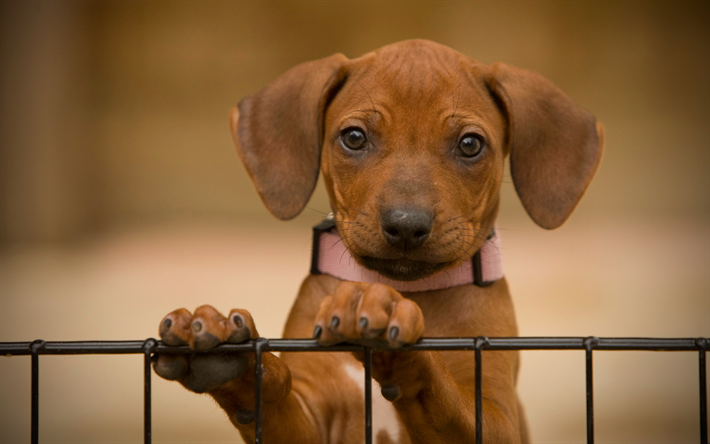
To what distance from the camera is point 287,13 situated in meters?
4.48

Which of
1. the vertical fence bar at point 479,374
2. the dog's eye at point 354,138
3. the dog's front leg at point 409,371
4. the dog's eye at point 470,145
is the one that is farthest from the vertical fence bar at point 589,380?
the dog's eye at point 354,138

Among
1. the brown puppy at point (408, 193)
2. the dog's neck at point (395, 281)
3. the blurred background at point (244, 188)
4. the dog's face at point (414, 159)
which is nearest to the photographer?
the brown puppy at point (408, 193)

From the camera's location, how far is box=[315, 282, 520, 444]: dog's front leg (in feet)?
4.79

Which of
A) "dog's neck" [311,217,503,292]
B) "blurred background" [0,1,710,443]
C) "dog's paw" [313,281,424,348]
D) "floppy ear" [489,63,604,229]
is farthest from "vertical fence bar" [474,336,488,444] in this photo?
"blurred background" [0,1,710,443]

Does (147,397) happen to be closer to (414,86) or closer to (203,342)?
(203,342)

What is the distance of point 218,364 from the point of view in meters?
1.61

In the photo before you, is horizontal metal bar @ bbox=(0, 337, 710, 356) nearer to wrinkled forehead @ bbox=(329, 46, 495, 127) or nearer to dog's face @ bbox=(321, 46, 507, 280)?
dog's face @ bbox=(321, 46, 507, 280)

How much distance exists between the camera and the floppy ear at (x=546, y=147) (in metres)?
2.39

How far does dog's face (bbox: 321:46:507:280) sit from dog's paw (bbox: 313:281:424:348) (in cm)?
40

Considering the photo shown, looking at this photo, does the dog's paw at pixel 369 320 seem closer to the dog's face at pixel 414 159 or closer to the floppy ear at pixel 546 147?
the dog's face at pixel 414 159

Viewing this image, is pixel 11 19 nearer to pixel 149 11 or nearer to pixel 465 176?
pixel 149 11

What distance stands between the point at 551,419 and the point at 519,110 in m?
2.39

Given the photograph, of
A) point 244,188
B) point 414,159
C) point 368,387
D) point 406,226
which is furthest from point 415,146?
point 244,188

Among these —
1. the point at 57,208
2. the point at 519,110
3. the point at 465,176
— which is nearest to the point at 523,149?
the point at 519,110
